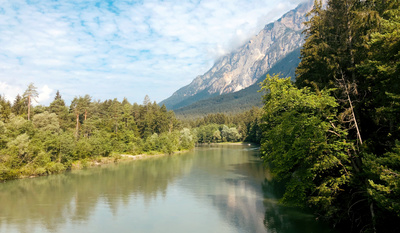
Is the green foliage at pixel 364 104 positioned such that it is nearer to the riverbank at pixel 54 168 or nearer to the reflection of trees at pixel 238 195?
the reflection of trees at pixel 238 195

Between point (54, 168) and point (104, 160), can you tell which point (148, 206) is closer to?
point (54, 168)

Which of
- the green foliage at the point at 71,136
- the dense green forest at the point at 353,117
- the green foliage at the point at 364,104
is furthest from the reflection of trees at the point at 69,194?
the green foliage at the point at 364,104

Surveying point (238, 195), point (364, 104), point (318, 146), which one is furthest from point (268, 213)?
point (364, 104)

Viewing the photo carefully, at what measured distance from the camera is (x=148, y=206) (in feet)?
86.7

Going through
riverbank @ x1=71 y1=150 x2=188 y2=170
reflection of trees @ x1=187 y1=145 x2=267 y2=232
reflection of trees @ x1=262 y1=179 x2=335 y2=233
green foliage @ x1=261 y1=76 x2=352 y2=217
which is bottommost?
reflection of trees @ x1=262 y1=179 x2=335 y2=233

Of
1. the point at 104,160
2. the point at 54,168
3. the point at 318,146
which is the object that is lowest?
the point at 104,160

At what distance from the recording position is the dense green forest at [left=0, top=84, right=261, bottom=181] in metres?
39.9

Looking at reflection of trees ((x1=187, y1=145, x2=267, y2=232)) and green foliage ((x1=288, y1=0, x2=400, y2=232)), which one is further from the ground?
green foliage ((x1=288, y1=0, x2=400, y2=232))

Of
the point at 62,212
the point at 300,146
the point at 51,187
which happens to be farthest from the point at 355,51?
the point at 51,187

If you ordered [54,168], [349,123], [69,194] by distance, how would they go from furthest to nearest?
[54,168], [69,194], [349,123]

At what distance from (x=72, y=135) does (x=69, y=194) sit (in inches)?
1013

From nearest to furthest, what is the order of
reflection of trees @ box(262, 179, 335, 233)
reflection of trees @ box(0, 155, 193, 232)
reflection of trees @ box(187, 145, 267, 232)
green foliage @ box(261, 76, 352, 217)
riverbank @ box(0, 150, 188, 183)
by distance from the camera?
green foliage @ box(261, 76, 352, 217), reflection of trees @ box(262, 179, 335, 233), reflection of trees @ box(187, 145, 267, 232), reflection of trees @ box(0, 155, 193, 232), riverbank @ box(0, 150, 188, 183)

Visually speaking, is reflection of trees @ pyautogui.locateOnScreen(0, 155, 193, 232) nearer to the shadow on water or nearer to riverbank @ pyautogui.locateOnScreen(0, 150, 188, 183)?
riverbank @ pyautogui.locateOnScreen(0, 150, 188, 183)

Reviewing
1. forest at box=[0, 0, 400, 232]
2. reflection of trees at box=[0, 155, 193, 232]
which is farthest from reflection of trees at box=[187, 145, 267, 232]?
reflection of trees at box=[0, 155, 193, 232]
